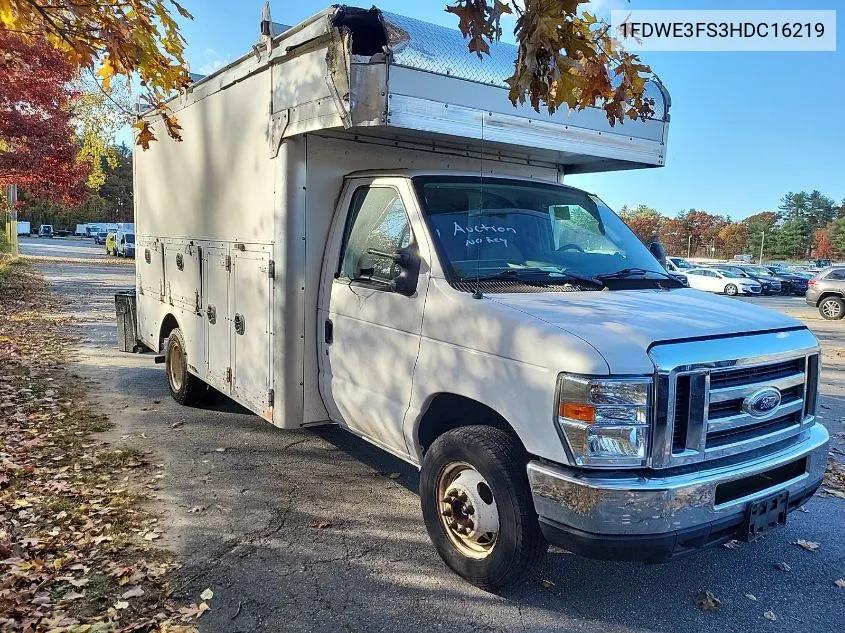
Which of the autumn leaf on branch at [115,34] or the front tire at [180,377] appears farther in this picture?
the front tire at [180,377]

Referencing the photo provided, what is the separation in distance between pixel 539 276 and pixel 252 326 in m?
2.29

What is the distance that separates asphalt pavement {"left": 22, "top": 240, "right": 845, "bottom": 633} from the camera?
3367mm

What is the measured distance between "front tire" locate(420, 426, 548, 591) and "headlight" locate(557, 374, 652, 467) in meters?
0.43

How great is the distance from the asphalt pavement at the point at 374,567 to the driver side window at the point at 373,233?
Result: 1.65 m

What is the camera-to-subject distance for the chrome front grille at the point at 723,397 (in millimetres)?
2963

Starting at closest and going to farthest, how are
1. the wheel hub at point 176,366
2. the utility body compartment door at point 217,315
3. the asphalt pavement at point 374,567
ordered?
the asphalt pavement at point 374,567, the utility body compartment door at point 217,315, the wheel hub at point 176,366

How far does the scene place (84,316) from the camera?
14.2 meters

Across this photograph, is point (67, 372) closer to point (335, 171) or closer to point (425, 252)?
point (335, 171)

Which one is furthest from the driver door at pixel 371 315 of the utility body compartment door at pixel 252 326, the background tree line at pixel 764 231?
the background tree line at pixel 764 231

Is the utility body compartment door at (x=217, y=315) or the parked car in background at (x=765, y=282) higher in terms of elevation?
the utility body compartment door at (x=217, y=315)

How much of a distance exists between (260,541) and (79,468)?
198 cm

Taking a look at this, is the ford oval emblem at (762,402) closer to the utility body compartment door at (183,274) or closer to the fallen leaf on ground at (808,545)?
the fallen leaf on ground at (808,545)

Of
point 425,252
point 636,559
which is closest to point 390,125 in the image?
point 425,252

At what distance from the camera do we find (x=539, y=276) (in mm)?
3994
